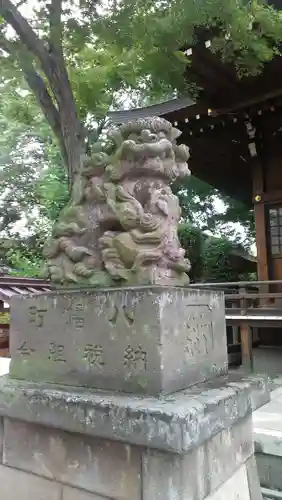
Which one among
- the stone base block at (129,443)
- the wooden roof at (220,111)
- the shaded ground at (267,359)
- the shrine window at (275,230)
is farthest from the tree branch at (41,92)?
the shaded ground at (267,359)

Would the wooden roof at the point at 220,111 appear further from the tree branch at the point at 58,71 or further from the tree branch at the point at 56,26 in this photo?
the tree branch at the point at 56,26

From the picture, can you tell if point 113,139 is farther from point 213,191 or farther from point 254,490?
point 213,191

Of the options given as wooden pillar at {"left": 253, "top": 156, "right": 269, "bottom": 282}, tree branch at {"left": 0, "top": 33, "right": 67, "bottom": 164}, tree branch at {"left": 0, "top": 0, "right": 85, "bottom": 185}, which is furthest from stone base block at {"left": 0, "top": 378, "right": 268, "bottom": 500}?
wooden pillar at {"left": 253, "top": 156, "right": 269, "bottom": 282}

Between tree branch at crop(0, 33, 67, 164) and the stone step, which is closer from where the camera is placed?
the stone step

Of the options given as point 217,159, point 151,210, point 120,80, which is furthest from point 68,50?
point 151,210

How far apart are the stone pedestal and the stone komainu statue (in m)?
0.16

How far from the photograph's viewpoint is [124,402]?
184 cm

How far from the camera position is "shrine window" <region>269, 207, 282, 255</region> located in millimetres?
8172

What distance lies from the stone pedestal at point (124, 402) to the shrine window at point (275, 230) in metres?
6.09

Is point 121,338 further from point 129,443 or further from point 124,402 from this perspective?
point 129,443

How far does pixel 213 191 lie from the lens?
50.2ft

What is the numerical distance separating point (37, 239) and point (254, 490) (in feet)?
50.7

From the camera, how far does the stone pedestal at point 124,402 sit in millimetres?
1769

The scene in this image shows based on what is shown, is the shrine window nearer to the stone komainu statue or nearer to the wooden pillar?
the wooden pillar
